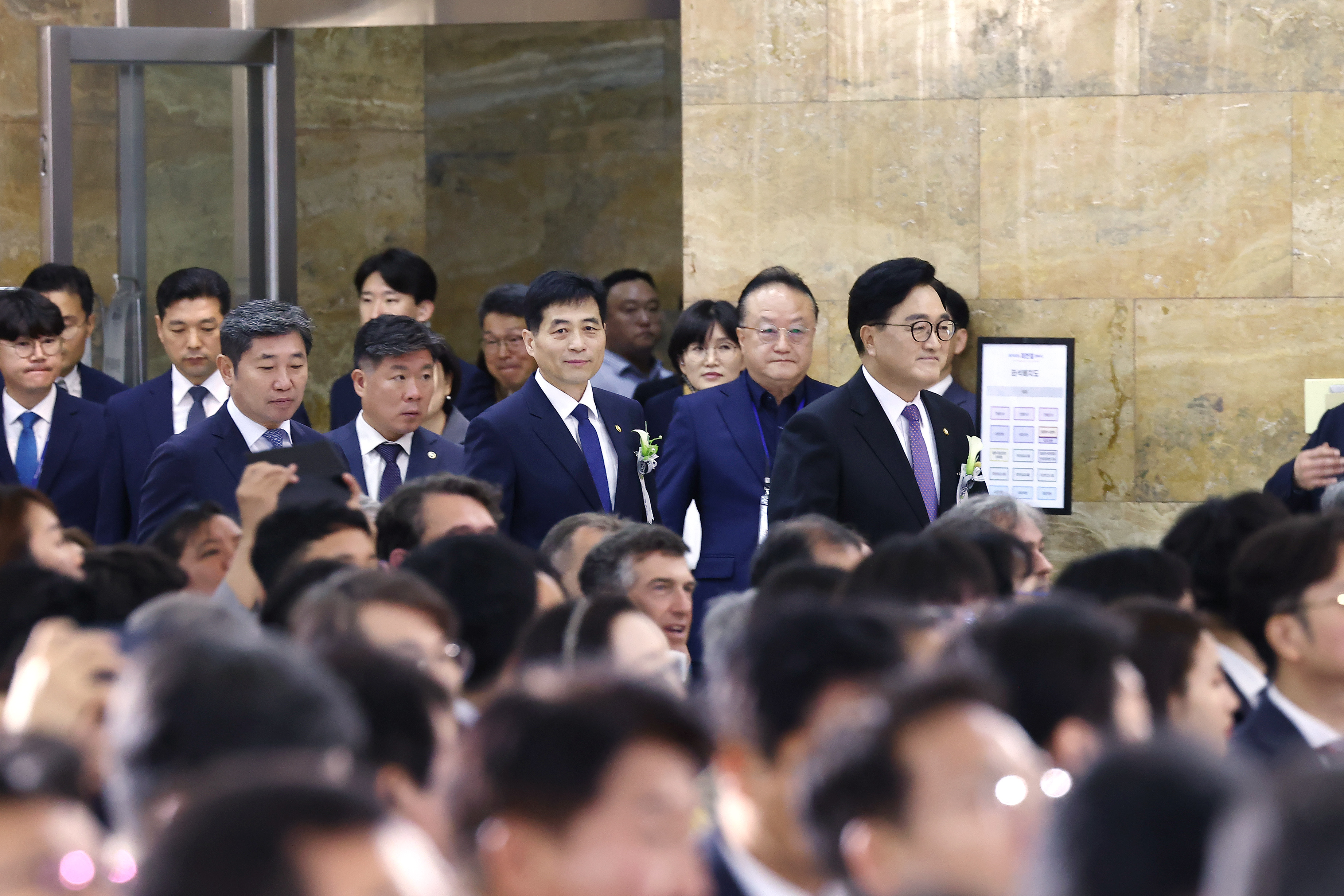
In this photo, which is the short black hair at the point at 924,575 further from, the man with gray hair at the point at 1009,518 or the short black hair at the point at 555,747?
the short black hair at the point at 555,747

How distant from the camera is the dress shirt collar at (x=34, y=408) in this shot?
6.42 m

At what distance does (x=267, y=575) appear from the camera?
12.4ft

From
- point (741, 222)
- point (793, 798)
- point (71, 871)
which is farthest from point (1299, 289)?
point (71, 871)

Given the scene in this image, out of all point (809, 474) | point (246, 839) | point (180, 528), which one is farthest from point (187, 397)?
point (246, 839)

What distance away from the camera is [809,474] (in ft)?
16.8

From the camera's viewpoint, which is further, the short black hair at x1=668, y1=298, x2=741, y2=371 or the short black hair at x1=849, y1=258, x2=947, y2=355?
the short black hair at x1=668, y1=298, x2=741, y2=371

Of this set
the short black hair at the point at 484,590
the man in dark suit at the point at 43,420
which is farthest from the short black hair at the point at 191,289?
the short black hair at the point at 484,590

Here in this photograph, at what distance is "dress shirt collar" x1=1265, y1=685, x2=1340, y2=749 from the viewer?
10.3ft

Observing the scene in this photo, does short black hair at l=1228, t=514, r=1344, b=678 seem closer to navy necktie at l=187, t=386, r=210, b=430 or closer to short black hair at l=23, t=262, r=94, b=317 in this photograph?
navy necktie at l=187, t=386, r=210, b=430

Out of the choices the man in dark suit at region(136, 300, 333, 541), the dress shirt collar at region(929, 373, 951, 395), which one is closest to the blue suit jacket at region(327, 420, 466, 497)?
the man in dark suit at region(136, 300, 333, 541)

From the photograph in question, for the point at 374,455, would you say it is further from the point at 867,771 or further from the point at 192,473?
the point at 867,771

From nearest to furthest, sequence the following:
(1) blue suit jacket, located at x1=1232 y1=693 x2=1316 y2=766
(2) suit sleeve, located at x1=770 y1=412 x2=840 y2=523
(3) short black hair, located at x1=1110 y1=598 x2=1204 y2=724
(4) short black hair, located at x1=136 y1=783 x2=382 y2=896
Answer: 1. (4) short black hair, located at x1=136 y1=783 x2=382 y2=896
2. (3) short black hair, located at x1=1110 y1=598 x2=1204 y2=724
3. (1) blue suit jacket, located at x1=1232 y1=693 x2=1316 y2=766
4. (2) suit sleeve, located at x1=770 y1=412 x2=840 y2=523

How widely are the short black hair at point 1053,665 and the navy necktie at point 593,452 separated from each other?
339 cm

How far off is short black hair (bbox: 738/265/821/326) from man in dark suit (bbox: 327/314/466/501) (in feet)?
3.82
